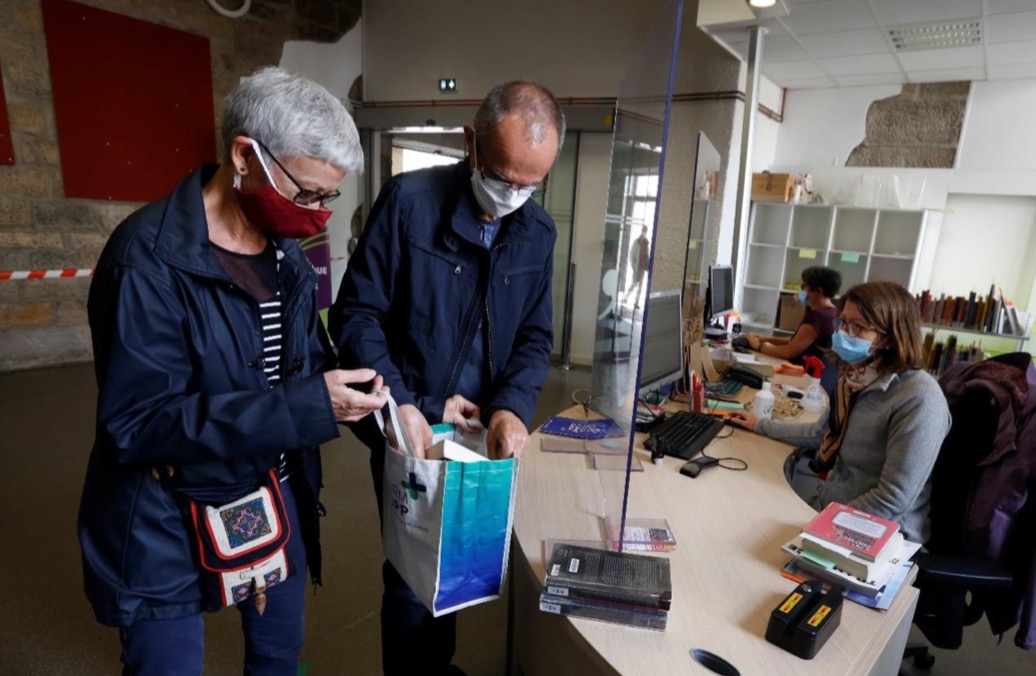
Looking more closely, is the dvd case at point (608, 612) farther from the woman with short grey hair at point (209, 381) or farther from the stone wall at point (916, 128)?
the stone wall at point (916, 128)

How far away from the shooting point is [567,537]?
1268 millimetres

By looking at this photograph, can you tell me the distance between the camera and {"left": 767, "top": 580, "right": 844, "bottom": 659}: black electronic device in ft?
3.14

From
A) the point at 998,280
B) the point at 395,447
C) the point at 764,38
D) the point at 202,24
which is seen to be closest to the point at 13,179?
the point at 202,24

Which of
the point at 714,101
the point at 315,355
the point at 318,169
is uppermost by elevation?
the point at 714,101

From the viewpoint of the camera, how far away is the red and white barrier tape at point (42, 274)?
13.7ft

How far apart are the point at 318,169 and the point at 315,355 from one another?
427mm

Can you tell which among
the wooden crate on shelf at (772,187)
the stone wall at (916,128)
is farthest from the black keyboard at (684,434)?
the stone wall at (916,128)

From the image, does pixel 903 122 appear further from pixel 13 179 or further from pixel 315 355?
pixel 13 179

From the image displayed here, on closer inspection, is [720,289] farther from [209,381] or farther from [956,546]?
[209,381]

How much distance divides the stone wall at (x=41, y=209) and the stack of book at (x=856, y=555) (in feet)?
17.3

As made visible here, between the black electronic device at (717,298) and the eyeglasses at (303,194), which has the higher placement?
the eyeglasses at (303,194)

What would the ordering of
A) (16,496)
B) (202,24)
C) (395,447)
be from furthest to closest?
(202,24)
(16,496)
(395,447)

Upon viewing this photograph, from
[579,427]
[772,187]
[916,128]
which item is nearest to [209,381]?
[579,427]

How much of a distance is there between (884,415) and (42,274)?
5.38 metres
